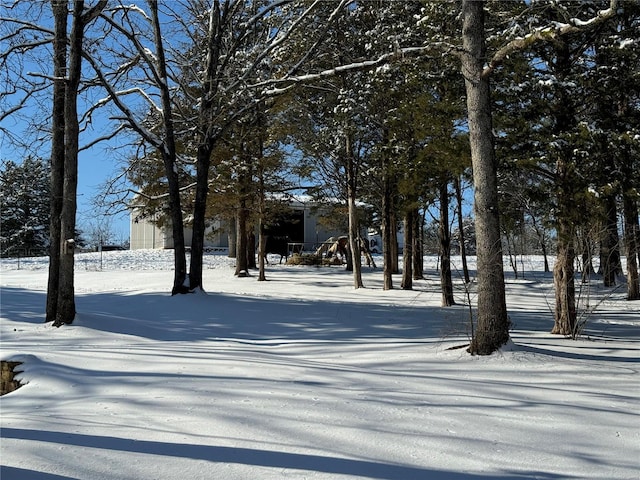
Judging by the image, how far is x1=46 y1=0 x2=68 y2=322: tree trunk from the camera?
933cm

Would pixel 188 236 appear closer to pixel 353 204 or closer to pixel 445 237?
pixel 353 204

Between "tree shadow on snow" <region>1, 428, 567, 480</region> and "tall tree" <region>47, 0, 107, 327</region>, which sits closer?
"tree shadow on snow" <region>1, 428, 567, 480</region>

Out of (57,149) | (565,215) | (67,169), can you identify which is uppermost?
(57,149)

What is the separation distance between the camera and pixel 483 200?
6.74 meters

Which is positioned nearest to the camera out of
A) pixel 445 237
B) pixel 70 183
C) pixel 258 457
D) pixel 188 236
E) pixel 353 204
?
pixel 258 457

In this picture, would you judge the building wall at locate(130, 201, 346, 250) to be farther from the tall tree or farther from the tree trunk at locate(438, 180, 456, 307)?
the tall tree

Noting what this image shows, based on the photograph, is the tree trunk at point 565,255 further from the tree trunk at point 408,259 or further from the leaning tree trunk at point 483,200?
the tree trunk at point 408,259

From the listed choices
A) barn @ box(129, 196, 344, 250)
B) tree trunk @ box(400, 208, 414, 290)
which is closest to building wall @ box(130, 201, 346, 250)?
barn @ box(129, 196, 344, 250)

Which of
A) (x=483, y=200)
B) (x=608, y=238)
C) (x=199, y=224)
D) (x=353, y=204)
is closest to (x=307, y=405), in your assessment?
(x=483, y=200)

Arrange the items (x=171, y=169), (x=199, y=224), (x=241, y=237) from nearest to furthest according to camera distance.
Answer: (x=171, y=169) → (x=199, y=224) → (x=241, y=237)

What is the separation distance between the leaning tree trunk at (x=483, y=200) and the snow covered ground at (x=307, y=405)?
0.34 metres

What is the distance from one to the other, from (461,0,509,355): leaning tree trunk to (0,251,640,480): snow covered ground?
337mm

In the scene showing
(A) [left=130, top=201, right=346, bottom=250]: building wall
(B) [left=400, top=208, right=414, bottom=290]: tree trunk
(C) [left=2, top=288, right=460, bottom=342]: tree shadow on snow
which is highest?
(A) [left=130, top=201, right=346, bottom=250]: building wall

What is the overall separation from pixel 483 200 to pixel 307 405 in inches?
146
